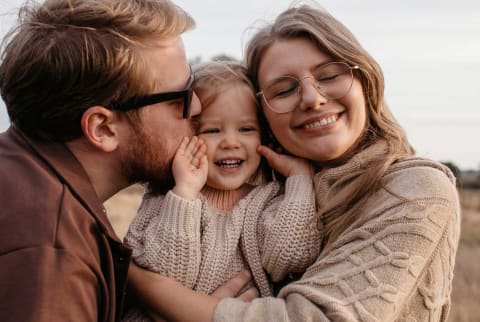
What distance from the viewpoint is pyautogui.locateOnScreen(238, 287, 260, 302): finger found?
336 centimetres

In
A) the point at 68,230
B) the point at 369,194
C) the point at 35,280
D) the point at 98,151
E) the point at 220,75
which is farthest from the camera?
the point at 220,75

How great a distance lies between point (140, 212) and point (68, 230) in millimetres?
855

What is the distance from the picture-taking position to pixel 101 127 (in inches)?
137

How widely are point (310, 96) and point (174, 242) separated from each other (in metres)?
1.04

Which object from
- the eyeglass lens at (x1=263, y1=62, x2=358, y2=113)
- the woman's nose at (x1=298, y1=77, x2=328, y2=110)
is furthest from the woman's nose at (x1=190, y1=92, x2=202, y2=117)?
the woman's nose at (x1=298, y1=77, x2=328, y2=110)

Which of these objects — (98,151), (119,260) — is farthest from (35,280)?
(98,151)

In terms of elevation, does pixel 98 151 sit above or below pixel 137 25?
below

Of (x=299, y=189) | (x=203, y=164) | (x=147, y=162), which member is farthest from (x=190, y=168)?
(x=299, y=189)

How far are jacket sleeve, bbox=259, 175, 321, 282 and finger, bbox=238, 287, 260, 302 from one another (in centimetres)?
12

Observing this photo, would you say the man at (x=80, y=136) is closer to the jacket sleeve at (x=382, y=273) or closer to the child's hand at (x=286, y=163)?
the child's hand at (x=286, y=163)

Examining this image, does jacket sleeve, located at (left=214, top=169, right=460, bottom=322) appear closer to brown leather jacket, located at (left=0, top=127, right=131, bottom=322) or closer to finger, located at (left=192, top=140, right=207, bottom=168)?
brown leather jacket, located at (left=0, top=127, right=131, bottom=322)

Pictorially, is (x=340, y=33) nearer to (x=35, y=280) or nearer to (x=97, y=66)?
(x=97, y=66)

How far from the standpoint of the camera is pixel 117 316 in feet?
10.4

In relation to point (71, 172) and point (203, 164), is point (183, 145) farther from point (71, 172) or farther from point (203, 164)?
point (71, 172)
